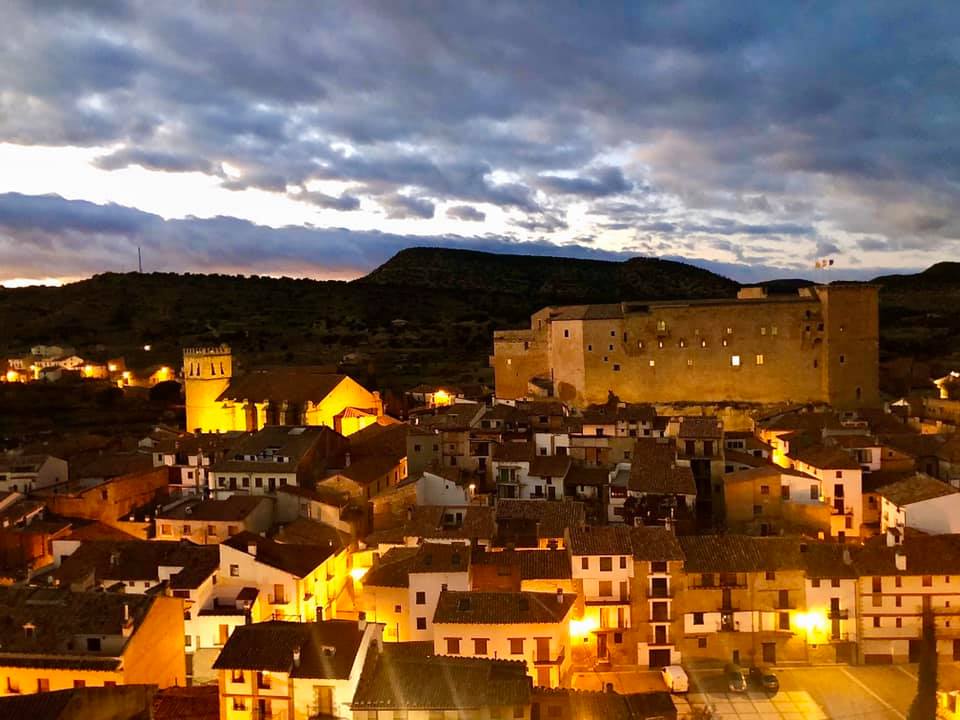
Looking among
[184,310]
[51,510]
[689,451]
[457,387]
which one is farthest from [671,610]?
[184,310]

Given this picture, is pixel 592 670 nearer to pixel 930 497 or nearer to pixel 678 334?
pixel 930 497

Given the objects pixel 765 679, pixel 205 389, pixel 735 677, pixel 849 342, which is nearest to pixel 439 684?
pixel 735 677

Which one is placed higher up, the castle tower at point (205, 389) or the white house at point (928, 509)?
the castle tower at point (205, 389)

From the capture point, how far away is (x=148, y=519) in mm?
31781

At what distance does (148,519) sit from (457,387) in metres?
30.3

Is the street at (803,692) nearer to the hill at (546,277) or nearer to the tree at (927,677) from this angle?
the tree at (927,677)

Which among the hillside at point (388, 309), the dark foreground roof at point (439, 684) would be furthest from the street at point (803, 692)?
the hillside at point (388, 309)

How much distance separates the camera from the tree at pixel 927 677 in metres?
19.1

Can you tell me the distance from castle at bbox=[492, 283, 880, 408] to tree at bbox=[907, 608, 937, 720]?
2446cm

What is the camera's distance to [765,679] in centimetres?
2211

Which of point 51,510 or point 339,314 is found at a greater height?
point 339,314

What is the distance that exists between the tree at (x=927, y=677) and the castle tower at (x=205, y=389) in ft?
118

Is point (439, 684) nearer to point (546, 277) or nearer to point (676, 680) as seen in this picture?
point (676, 680)

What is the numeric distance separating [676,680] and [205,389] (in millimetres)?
34279
